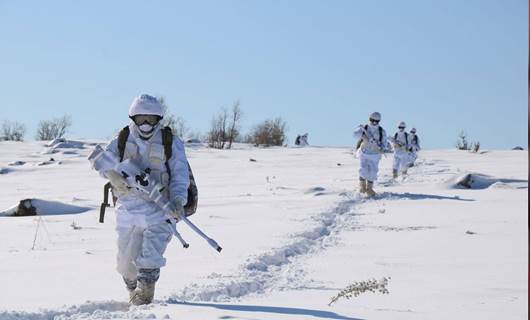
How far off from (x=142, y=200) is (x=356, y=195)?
9855 millimetres

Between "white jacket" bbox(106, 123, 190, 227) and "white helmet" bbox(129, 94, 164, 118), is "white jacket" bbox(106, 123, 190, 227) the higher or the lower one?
the lower one

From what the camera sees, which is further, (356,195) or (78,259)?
(356,195)

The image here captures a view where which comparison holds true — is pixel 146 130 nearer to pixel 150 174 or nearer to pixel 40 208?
pixel 150 174

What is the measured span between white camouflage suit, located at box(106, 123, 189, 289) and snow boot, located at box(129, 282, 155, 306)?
0.20 meters

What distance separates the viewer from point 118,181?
5.49 metres

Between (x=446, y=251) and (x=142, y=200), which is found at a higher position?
(x=142, y=200)

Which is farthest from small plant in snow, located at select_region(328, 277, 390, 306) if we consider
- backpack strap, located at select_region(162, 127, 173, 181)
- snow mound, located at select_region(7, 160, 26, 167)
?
snow mound, located at select_region(7, 160, 26, 167)

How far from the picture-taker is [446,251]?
7.71 m

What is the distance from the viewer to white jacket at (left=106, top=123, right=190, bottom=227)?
219 inches

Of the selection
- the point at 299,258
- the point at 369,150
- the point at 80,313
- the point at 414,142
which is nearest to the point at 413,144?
the point at 414,142

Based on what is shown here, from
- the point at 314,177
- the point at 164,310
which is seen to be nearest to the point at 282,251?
the point at 164,310

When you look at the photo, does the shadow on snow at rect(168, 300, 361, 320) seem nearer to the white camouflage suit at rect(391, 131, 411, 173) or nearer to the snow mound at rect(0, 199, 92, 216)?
the snow mound at rect(0, 199, 92, 216)

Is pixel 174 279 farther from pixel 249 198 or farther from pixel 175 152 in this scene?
pixel 249 198

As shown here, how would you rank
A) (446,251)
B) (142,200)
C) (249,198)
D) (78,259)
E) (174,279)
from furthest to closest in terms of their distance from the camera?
(249,198), (446,251), (78,259), (174,279), (142,200)
